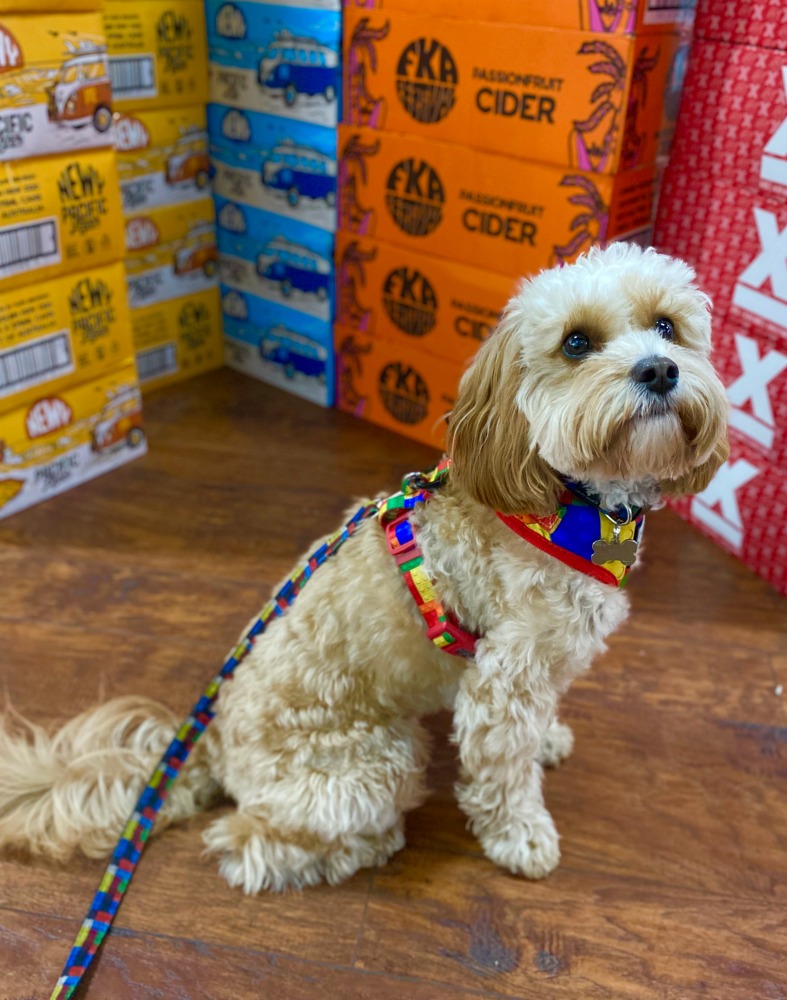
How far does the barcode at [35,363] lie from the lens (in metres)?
1.78

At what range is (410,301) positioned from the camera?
2.07 meters

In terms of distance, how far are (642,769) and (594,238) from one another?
1.01m

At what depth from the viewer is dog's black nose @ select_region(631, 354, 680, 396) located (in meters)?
0.84

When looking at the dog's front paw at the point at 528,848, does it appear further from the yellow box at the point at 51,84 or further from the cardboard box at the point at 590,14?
the yellow box at the point at 51,84

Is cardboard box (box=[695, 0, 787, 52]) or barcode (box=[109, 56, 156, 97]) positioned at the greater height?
cardboard box (box=[695, 0, 787, 52])

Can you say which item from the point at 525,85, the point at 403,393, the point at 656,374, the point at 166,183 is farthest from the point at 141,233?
the point at 656,374

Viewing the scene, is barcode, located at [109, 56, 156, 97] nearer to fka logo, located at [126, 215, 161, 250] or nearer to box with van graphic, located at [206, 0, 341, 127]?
box with van graphic, located at [206, 0, 341, 127]

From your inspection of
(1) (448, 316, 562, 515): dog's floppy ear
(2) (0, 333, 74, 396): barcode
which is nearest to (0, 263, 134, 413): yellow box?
(2) (0, 333, 74, 396): barcode

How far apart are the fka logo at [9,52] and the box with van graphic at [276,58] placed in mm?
678

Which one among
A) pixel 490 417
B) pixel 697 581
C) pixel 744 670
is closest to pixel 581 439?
pixel 490 417

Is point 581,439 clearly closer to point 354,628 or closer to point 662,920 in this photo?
point 354,628

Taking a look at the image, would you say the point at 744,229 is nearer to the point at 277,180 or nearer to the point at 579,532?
the point at 579,532

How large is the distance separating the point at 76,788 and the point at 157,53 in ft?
5.89

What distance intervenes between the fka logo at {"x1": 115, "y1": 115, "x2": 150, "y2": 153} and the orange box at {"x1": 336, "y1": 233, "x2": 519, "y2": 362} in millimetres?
562
